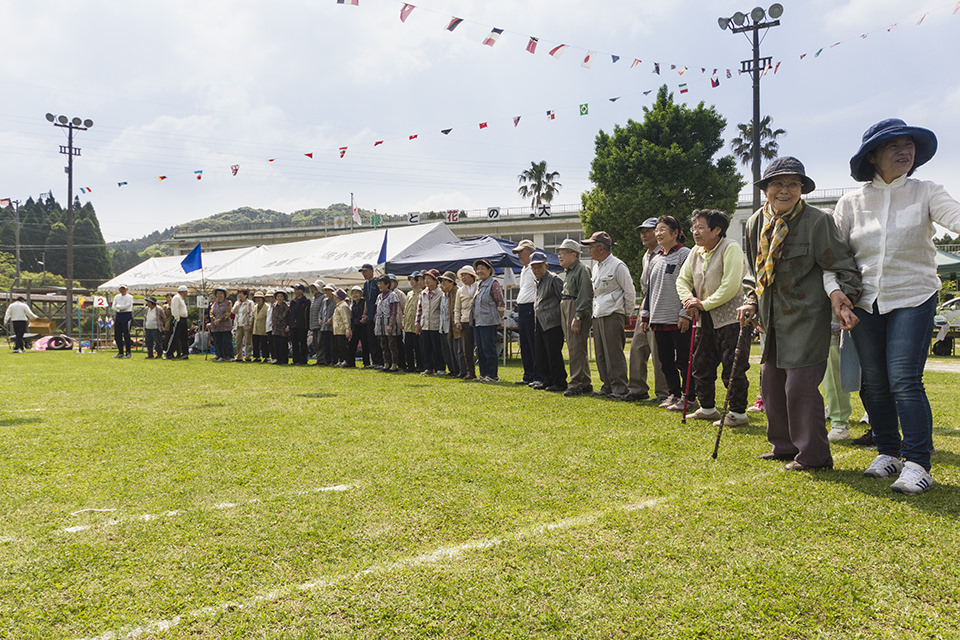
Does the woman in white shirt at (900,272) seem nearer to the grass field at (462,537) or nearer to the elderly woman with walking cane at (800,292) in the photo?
the elderly woman with walking cane at (800,292)

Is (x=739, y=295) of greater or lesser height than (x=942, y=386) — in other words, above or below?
above

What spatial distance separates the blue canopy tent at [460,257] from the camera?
41.0 ft

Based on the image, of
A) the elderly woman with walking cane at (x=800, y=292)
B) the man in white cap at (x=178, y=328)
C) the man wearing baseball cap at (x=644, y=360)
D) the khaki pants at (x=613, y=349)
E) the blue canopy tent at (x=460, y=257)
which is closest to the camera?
the elderly woman with walking cane at (x=800, y=292)

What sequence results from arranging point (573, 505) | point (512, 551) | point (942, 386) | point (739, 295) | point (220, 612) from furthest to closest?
1. point (942, 386)
2. point (739, 295)
3. point (573, 505)
4. point (512, 551)
5. point (220, 612)

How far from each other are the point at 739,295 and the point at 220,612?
484 centimetres

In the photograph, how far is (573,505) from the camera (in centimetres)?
309

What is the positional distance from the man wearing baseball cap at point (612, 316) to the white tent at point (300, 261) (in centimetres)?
799

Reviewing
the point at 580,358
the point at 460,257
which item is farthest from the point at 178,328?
the point at 580,358

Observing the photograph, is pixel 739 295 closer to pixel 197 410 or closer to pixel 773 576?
pixel 773 576

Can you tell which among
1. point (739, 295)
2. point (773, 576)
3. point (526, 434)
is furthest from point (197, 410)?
point (773, 576)

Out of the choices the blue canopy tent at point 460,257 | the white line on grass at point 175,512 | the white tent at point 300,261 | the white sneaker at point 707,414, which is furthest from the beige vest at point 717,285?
the white tent at point 300,261

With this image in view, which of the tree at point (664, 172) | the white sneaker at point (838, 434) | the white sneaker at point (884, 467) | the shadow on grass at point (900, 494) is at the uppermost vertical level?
the tree at point (664, 172)

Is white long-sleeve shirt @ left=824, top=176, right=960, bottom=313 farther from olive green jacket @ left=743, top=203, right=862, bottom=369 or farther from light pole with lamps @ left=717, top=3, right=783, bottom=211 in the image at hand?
light pole with lamps @ left=717, top=3, right=783, bottom=211

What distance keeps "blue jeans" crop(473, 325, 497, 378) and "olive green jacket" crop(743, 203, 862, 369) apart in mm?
6054
